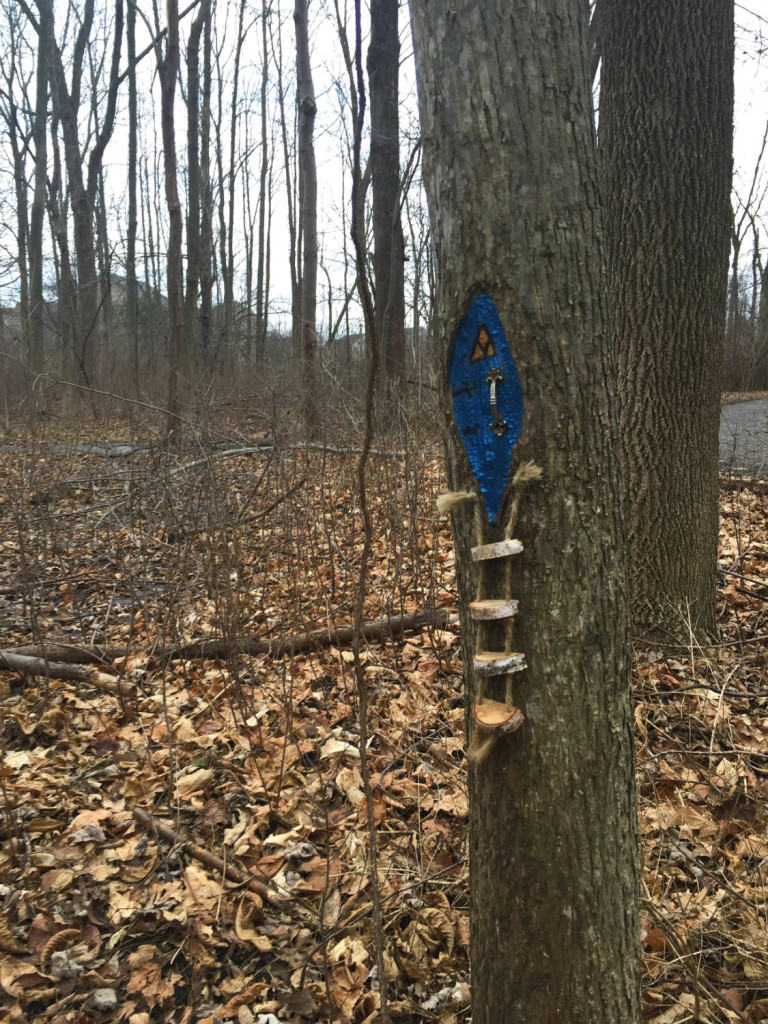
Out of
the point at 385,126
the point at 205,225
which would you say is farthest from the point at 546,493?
the point at 205,225

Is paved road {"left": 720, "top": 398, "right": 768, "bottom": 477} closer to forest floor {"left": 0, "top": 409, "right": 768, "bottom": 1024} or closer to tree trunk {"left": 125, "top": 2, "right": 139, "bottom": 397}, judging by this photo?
forest floor {"left": 0, "top": 409, "right": 768, "bottom": 1024}

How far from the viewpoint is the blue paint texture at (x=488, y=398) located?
1265 millimetres

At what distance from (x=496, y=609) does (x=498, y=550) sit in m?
0.11

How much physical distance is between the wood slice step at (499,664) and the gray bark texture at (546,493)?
1.8 inches

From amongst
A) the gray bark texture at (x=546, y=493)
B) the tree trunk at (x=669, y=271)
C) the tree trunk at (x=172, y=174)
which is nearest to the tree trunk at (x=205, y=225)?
the tree trunk at (x=172, y=174)

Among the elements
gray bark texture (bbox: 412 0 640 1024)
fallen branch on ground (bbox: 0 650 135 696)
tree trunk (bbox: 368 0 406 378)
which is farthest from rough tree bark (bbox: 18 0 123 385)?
gray bark texture (bbox: 412 0 640 1024)

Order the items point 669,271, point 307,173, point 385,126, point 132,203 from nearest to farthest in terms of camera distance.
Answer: point 669,271, point 385,126, point 307,173, point 132,203

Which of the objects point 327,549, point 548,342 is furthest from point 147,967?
point 327,549

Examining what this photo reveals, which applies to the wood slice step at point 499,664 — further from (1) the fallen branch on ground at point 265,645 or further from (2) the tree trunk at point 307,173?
(2) the tree trunk at point 307,173

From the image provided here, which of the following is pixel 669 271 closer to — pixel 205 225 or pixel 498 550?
pixel 498 550

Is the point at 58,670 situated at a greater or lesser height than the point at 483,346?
lesser

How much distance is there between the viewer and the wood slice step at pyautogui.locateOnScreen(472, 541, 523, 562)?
125 cm

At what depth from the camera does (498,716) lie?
127 centimetres

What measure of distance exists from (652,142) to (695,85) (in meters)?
0.32
